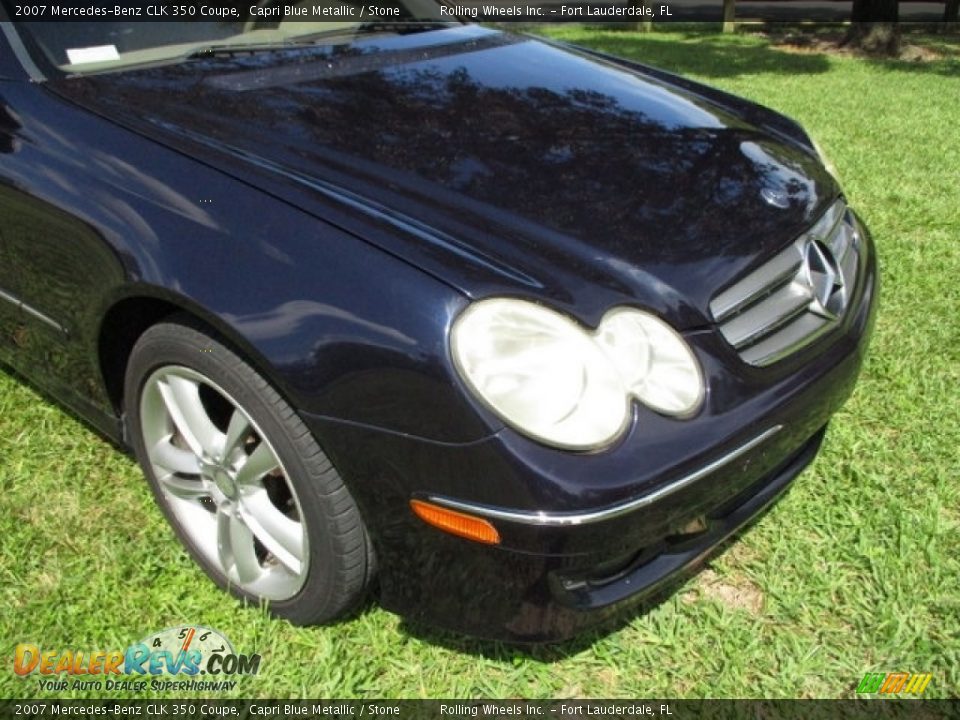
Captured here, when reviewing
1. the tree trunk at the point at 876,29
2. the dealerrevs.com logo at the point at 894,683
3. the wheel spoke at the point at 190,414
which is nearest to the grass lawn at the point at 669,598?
the dealerrevs.com logo at the point at 894,683

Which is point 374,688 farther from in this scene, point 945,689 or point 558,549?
point 945,689

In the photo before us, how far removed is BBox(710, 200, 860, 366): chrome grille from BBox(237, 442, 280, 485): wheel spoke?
3.21 ft

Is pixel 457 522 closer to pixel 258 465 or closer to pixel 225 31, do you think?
pixel 258 465

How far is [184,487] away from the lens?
83.4 inches

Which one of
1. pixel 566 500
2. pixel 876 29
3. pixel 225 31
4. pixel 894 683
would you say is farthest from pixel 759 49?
pixel 566 500

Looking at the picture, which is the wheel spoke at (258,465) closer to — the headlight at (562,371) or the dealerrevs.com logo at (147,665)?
the dealerrevs.com logo at (147,665)

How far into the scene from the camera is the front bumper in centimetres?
150

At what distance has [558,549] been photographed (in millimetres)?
1531

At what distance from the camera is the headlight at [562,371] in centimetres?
152

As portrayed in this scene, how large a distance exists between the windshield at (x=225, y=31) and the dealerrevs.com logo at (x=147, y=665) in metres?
1.47

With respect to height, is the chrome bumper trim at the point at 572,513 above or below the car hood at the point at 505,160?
below

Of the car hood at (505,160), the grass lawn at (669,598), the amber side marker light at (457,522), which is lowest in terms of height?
the grass lawn at (669,598)

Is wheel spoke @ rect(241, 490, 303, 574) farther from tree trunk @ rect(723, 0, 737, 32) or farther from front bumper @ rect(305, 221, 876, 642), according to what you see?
tree trunk @ rect(723, 0, 737, 32)

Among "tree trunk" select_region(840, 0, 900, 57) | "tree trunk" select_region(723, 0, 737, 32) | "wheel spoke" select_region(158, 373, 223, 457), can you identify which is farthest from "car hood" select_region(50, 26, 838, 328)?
"tree trunk" select_region(723, 0, 737, 32)
